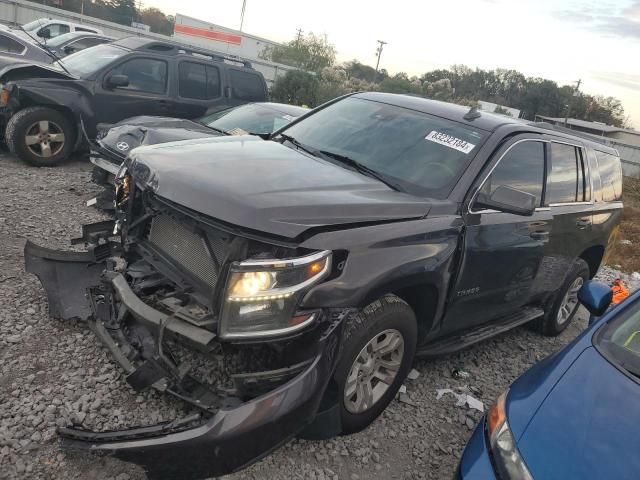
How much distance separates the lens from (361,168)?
3480mm

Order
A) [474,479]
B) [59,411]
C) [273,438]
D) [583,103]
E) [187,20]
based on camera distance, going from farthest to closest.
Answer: [583,103] → [187,20] → [59,411] → [273,438] → [474,479]

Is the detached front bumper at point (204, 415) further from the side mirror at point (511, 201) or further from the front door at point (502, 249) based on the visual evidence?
the side mirror at point (511, 201)

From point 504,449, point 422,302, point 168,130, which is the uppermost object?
point 168,130

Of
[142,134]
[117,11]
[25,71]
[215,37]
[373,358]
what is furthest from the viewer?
[117,11]

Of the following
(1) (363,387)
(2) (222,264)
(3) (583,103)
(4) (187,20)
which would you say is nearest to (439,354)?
(1) (363,387)

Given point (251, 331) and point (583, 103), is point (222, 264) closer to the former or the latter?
point (251, 331)

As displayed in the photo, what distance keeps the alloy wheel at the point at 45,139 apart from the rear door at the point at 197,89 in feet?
6.28

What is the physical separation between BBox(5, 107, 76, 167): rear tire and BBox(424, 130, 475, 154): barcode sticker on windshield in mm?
5788

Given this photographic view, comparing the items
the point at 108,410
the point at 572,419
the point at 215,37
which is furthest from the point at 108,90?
the point at 215,37

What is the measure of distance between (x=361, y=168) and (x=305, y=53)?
50025 millimetres

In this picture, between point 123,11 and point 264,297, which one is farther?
point 123,11

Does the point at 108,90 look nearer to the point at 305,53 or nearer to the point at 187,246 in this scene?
the point at 187,246

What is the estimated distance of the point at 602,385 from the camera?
2.37 m

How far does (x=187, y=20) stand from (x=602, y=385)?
4728cm
